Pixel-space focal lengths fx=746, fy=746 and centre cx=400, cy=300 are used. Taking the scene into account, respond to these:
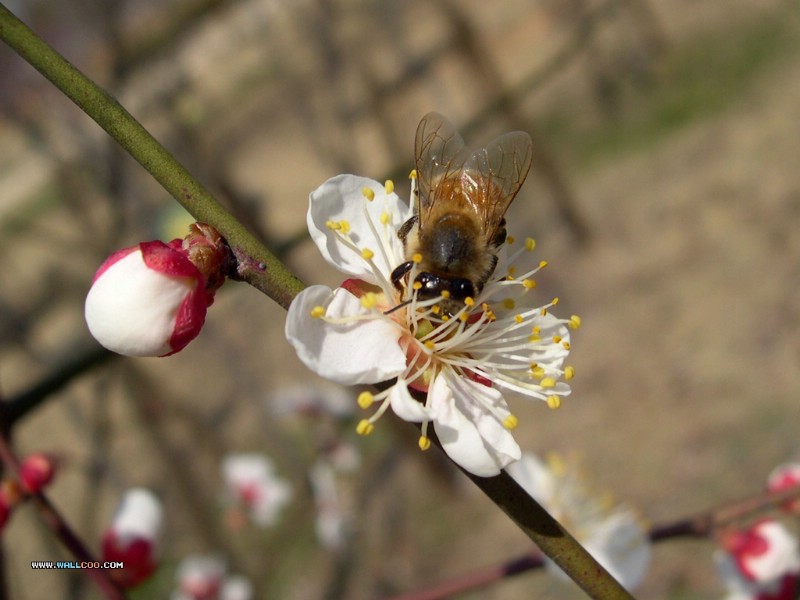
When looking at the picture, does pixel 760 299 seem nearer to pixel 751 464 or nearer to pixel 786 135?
pixel 751 464

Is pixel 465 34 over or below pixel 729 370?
over

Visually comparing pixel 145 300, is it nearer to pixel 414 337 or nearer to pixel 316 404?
pixel 414 337

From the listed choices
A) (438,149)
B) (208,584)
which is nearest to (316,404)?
(208,584)

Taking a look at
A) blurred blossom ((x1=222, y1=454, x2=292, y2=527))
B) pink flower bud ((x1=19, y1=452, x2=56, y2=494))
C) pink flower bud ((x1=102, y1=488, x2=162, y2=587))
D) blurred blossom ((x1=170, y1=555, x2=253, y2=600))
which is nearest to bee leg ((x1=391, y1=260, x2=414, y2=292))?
pink flower bud ((x1=19, y1=452, x2=56, y2=494))

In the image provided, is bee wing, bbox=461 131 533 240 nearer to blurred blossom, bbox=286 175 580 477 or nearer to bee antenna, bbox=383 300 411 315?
blurred blossom, bbox=286 175 580 477

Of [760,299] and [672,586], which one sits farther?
[760,299]

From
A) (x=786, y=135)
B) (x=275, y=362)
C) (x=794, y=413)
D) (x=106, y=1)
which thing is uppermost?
(x=106, y=1)

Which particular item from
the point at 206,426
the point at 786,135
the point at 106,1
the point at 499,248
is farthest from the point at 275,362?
the point at 499,248
